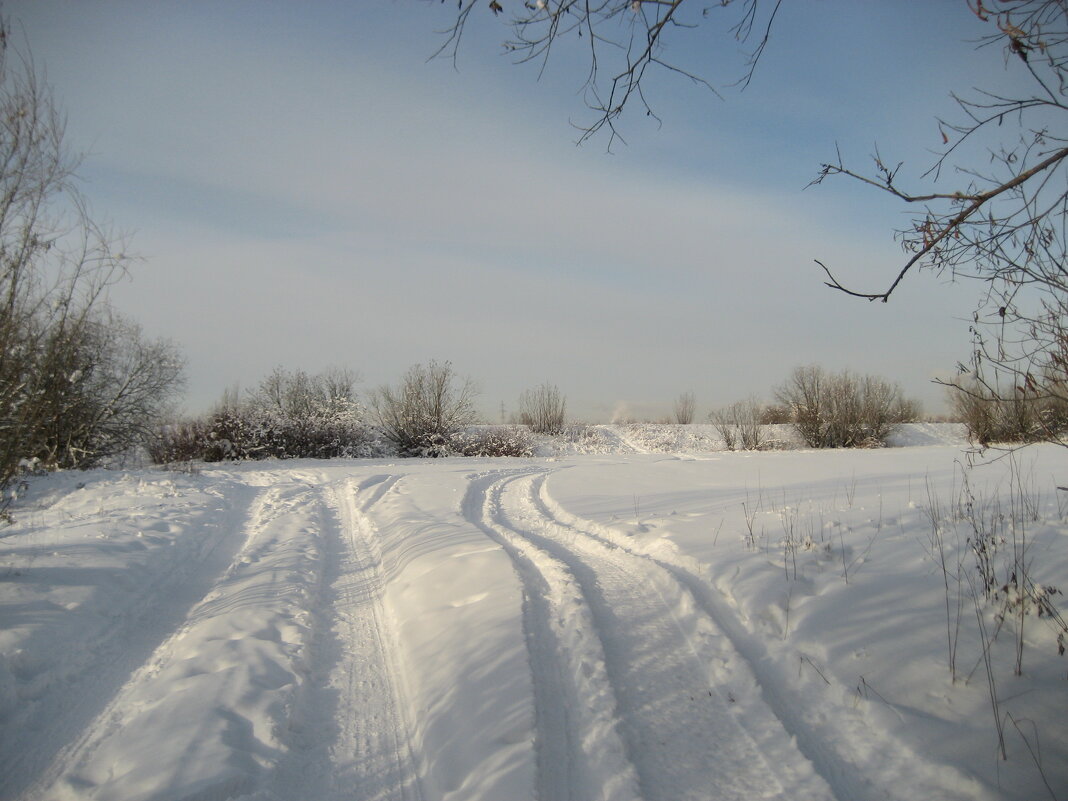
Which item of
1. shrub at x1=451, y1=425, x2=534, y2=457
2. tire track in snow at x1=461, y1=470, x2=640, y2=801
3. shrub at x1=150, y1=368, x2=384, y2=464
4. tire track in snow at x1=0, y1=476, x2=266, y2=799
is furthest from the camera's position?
shrub at x1=451, y1=425, x2=534, y2=457

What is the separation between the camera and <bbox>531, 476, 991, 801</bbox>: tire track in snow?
240cm

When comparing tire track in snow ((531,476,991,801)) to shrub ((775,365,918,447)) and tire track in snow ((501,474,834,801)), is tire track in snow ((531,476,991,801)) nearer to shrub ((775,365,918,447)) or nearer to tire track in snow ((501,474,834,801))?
tire track in snow ((501,474,834,801))

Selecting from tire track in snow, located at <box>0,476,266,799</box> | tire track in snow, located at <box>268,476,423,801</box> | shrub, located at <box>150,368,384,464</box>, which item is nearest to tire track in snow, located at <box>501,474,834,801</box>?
tire track in snow, located at <box>268,476,423,801</box>

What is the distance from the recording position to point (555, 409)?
117 ft

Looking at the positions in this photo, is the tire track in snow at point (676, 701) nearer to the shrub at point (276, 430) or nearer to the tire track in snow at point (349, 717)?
the tire track in snow at point (349, 717)

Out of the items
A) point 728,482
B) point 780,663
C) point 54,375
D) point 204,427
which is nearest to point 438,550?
point 780,663

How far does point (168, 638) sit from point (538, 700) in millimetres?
3009

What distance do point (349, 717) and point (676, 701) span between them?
1865 mm

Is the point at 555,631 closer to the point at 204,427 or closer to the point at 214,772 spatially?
the point at 214,772

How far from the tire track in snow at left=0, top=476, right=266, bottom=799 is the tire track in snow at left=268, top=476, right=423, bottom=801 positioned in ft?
3.56

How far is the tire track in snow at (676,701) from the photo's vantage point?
95.8 inches

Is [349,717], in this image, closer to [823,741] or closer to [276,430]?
[823,741]

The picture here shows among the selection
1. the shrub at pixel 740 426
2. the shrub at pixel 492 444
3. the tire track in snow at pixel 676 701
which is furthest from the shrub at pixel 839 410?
the tire track in snow at pixel 676 701

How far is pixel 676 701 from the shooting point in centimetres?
305
